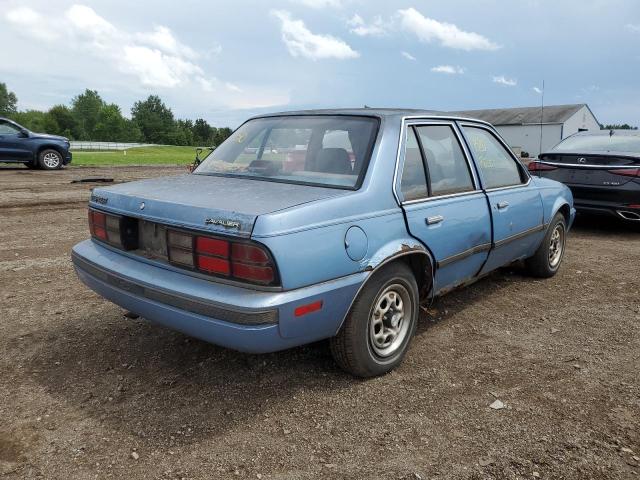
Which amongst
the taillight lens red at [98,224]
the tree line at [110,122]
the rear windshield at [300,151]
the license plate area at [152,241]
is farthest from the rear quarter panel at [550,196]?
the tree line at [110,122]

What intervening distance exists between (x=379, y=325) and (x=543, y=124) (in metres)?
64.7

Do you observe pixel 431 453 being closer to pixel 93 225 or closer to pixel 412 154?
pixel 412 154

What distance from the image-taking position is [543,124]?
61.2 meters

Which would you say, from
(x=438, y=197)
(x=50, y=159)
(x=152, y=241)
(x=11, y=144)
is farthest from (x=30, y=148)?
(x=438, y=197)

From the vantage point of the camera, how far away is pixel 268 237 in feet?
8.35

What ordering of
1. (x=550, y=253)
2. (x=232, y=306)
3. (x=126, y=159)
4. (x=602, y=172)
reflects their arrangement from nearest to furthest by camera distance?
(x=232, y=306) → (x=550, y=253) → (x=602, y=172) → (x=126, y=159)

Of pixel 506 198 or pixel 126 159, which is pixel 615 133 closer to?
pixel 506 198

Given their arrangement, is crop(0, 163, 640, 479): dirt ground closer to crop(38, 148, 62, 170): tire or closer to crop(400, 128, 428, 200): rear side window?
crop(400, 128, 428, 200): rear side window

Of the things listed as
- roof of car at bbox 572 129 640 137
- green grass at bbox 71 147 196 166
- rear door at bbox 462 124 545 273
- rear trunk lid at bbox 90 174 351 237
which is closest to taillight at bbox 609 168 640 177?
roof of car at bbox 572 129 640 137

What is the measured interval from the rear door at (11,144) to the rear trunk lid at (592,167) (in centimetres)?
1532

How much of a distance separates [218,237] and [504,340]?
93.3 inches

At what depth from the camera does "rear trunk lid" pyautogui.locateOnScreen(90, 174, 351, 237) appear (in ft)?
8.75

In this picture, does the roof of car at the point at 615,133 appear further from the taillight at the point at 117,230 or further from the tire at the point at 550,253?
the taillight at the point at 117,230

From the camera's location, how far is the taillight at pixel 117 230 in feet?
10.5
